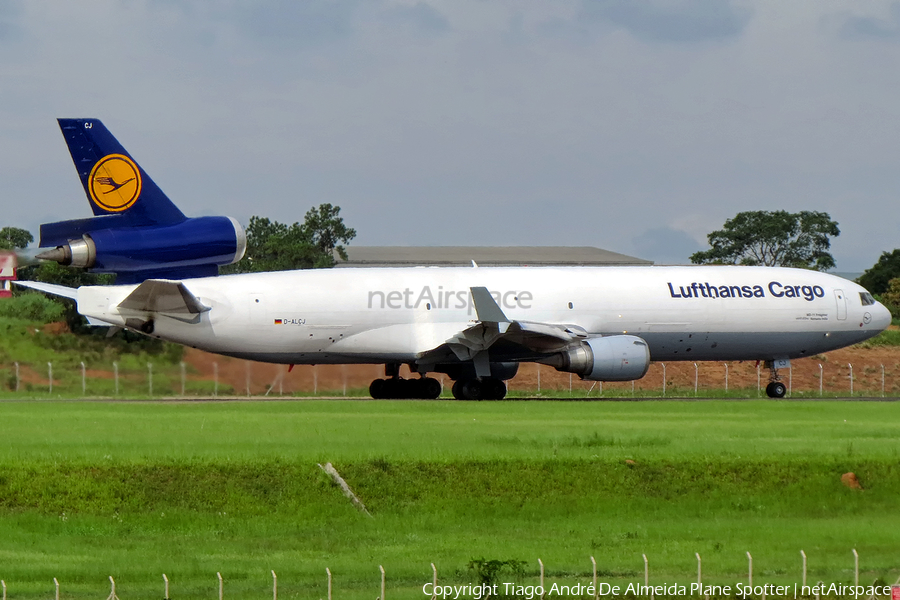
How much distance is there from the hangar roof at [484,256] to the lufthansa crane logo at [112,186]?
76979 mm

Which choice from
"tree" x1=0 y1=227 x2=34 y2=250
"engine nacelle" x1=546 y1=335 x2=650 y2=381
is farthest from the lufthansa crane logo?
"tree" x1=0 y1=227 x2=34 y2=250

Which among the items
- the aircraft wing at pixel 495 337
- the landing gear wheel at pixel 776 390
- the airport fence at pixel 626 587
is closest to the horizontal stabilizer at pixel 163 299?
the aircraft wing at pixel 495 337

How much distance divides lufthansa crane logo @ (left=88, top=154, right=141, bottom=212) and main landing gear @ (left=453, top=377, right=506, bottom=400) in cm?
1247

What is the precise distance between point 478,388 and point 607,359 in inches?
190

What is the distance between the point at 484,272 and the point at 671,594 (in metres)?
31.2

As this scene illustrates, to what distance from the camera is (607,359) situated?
146 ft

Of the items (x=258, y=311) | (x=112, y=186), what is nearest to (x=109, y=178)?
(x=112, y=186)

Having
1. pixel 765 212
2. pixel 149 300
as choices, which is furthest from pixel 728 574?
pixel 765 212

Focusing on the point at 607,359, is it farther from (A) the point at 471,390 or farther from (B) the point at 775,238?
(B) the point at 775,238

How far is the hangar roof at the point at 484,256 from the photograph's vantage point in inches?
4951

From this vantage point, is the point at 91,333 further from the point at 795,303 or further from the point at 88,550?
the point at 88,550

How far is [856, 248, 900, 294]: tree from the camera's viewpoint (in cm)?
12081

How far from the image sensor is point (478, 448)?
96.7 feet

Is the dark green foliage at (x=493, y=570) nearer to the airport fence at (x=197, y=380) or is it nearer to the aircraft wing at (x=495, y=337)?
the aircraft wing at (x=495, y=337)
